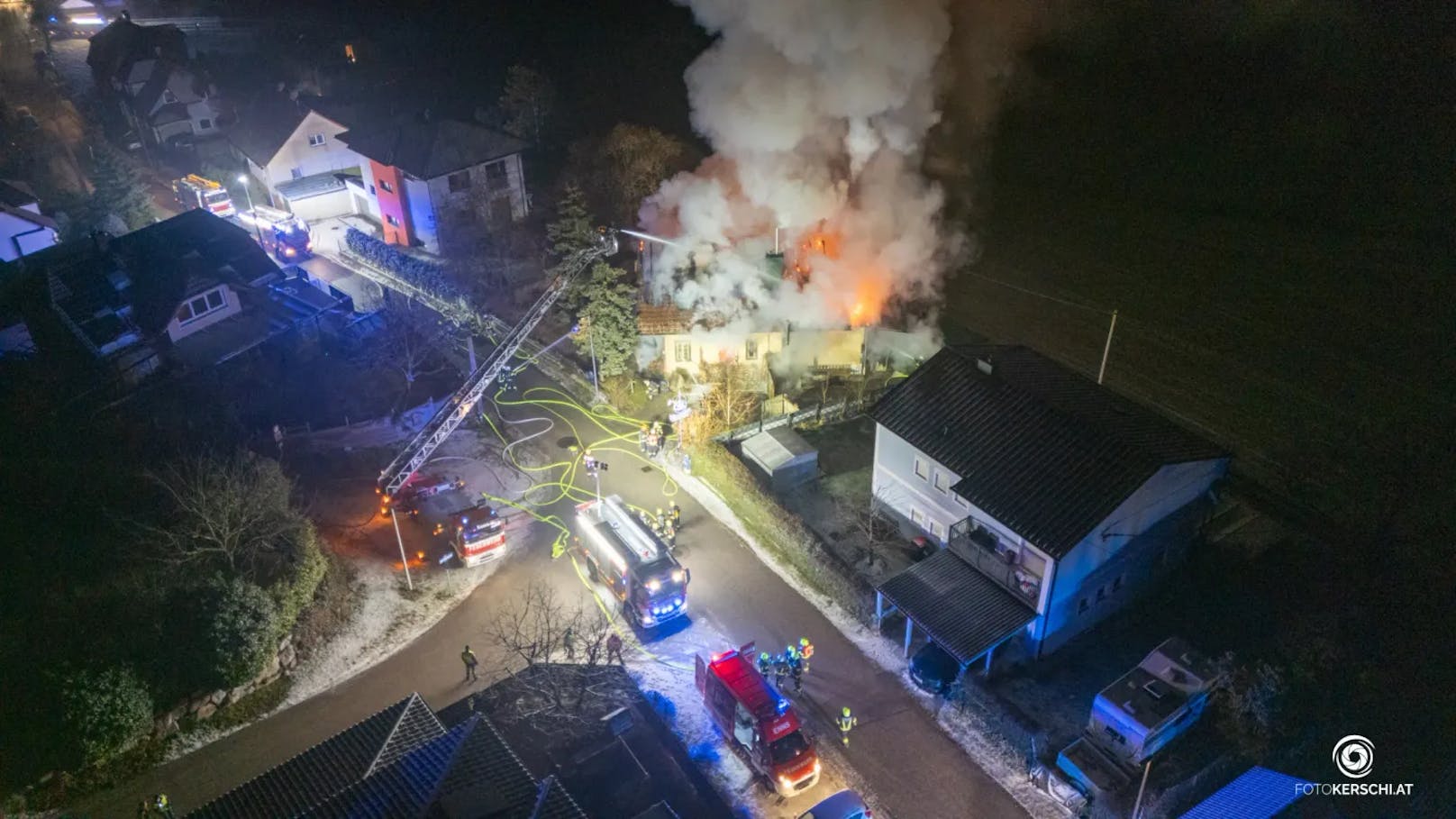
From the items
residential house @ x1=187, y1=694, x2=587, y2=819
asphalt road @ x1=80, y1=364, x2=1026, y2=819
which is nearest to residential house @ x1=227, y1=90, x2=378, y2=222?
asphalt road @ x1=80, y1=364, x2=1026, y2=819

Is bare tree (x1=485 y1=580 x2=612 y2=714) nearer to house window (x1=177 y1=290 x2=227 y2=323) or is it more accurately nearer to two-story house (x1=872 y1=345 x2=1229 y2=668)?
two-story house (x1=872 y1=345 x2=1229 y2=668)

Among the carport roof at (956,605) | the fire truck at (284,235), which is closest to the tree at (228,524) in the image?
the carport roof at (956,605)

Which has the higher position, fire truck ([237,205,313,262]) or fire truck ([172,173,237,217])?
fire truck ([172,173,237,217])

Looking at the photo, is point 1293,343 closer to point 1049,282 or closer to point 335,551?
point 1049,282

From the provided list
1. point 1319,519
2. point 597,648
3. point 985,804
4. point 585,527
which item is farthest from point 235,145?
point 1319,519

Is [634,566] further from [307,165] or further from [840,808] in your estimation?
[307,165]

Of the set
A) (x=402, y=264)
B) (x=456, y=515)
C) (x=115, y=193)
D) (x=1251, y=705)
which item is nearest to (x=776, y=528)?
(x=456, y=515)
